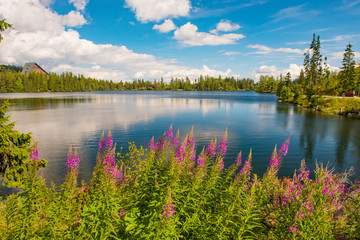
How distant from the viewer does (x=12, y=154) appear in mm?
10734

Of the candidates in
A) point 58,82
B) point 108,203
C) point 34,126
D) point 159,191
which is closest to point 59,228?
point 108,203

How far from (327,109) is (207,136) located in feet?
162

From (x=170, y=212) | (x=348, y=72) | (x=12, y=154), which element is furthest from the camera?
(x=348, y=72)

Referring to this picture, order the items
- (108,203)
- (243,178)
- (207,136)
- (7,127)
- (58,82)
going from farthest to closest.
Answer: (58,82)
(207,136)
(7,127)
(243,178)
(108,203)

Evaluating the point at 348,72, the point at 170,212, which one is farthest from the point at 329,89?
the point at 170,212

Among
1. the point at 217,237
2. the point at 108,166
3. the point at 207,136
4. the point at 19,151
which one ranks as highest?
the point at 108,166

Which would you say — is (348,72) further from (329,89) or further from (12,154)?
(12,154)

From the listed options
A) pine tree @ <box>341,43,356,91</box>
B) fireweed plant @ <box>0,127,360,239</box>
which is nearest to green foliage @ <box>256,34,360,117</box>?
pine tree @ <box>341,43,356,91</box>

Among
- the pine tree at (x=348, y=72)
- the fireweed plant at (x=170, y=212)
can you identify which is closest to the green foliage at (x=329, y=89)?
the pine tree at (x=348, y=72)

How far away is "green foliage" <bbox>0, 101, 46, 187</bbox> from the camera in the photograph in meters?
10.3

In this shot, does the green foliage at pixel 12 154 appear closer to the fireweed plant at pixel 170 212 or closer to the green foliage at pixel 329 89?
the fireweed plant at pixel 170 212

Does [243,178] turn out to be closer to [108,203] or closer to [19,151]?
[108,203]

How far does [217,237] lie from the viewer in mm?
5203

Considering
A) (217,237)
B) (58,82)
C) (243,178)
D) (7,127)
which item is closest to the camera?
(217,237)
